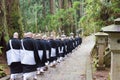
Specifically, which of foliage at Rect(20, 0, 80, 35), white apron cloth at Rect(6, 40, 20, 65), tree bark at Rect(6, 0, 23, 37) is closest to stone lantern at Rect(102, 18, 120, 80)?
white apron cloth at Rect(6, 40, 20, 65)

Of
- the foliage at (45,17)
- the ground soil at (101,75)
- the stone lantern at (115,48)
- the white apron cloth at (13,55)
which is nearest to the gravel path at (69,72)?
the ground soil at (101,75)

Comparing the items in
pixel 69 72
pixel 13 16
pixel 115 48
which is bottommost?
pixel 69 72

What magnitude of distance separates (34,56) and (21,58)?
0.47 metres

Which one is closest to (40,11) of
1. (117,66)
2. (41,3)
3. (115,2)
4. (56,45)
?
(41,3)

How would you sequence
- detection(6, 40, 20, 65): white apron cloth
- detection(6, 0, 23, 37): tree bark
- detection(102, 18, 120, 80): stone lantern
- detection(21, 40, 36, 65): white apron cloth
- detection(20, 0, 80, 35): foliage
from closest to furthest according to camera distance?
detection(102, 18, 120, 80): stone lantern < detection(21, 40, 36, 65): white apron cloth < detection(6, 40, 20, 65): white apron cloth < detection(6, 0, 23, 37): tree bark < detection(20, 0, 80, 35): foliage

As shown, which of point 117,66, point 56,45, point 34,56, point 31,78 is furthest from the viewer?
point 56,45

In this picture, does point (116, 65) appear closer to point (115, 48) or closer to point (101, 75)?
point (115, 48)

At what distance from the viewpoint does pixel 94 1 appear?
63.6 feet

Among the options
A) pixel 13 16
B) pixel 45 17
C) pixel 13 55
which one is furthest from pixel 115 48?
pixel 45 17

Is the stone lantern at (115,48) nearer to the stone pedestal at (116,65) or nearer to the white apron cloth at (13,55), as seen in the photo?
the stone pedestal at (116,65)

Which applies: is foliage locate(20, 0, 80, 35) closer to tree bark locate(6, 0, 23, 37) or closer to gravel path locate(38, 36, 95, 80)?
gravel path locate(38, 36, 95, 80)

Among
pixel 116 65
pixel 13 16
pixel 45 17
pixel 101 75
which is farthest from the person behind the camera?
pixel 45 17

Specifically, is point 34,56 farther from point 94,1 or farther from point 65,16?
point 65,16

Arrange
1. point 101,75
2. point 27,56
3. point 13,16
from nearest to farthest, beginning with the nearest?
point 27,56 < point 101,75 < point 13,16
